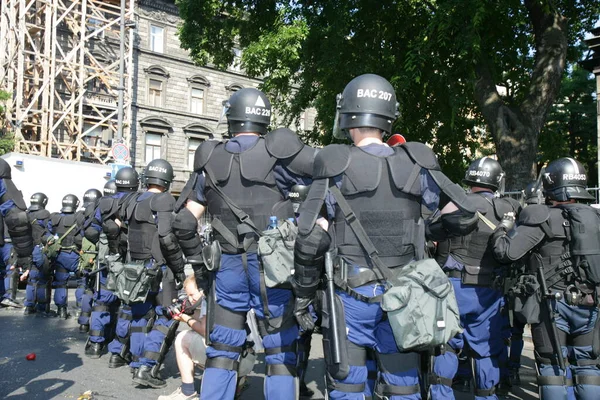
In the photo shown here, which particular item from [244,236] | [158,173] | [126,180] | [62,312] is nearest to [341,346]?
[244,236]

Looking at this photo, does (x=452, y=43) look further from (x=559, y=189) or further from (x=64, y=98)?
(x=64, y=98)

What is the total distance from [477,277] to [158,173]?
3.59 meters

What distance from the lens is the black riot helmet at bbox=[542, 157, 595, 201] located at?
4.33 meters

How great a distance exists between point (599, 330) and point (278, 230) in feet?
8.49

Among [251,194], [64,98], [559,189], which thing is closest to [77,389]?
[251,194]

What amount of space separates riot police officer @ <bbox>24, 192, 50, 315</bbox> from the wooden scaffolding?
18244mm

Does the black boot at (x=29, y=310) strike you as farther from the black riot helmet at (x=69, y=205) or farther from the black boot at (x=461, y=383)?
the black boot at (x=461, y=383)

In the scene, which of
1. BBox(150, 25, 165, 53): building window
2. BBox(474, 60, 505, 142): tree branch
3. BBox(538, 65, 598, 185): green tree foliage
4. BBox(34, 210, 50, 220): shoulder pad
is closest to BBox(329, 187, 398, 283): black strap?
BBox(474, 60, 505, 142): tree branch

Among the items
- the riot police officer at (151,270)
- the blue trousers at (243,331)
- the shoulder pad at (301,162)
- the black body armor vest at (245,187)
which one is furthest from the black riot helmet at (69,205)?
the shoulder pad at (301,162)

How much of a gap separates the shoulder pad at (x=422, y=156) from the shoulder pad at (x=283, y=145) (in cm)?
92

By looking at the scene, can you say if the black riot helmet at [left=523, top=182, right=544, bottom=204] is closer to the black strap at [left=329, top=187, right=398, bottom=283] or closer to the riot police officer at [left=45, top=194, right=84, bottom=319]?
the black strap at [left=329, top=187, right=398, bottom=283]

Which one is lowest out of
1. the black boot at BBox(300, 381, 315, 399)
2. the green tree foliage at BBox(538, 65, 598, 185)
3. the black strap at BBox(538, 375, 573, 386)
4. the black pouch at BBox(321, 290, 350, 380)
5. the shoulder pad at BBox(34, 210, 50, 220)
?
the black boot at BBox(300, 381, 315, 399)

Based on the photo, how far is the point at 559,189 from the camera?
4387mm

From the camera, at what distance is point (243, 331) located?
407 cm
